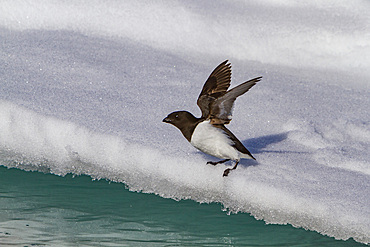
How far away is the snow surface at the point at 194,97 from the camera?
302 centimetres

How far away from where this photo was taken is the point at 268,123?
3.88m

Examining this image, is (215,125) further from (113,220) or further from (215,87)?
(113,220)

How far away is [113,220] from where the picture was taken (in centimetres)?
274

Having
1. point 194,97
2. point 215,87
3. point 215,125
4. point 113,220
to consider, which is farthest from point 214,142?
point 194,97

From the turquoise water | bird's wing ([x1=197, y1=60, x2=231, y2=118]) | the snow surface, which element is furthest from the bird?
the turquoise water

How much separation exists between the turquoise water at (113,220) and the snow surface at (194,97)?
0.08 metres

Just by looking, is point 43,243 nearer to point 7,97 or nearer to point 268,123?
point 7,97

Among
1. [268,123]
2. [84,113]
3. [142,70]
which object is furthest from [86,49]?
[268,123]

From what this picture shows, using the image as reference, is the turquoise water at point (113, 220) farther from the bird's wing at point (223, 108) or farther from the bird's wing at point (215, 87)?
the bird's wing at point (215, 87)

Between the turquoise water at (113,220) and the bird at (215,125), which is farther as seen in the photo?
the bird at (215,125)

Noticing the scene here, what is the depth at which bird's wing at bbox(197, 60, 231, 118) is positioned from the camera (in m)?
3.08

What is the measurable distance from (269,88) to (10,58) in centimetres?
219

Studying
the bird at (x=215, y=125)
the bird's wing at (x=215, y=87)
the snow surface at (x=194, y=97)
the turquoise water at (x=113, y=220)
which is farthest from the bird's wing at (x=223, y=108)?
the turquoise water at (x=113, y=220)

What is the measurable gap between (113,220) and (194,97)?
1716mm
